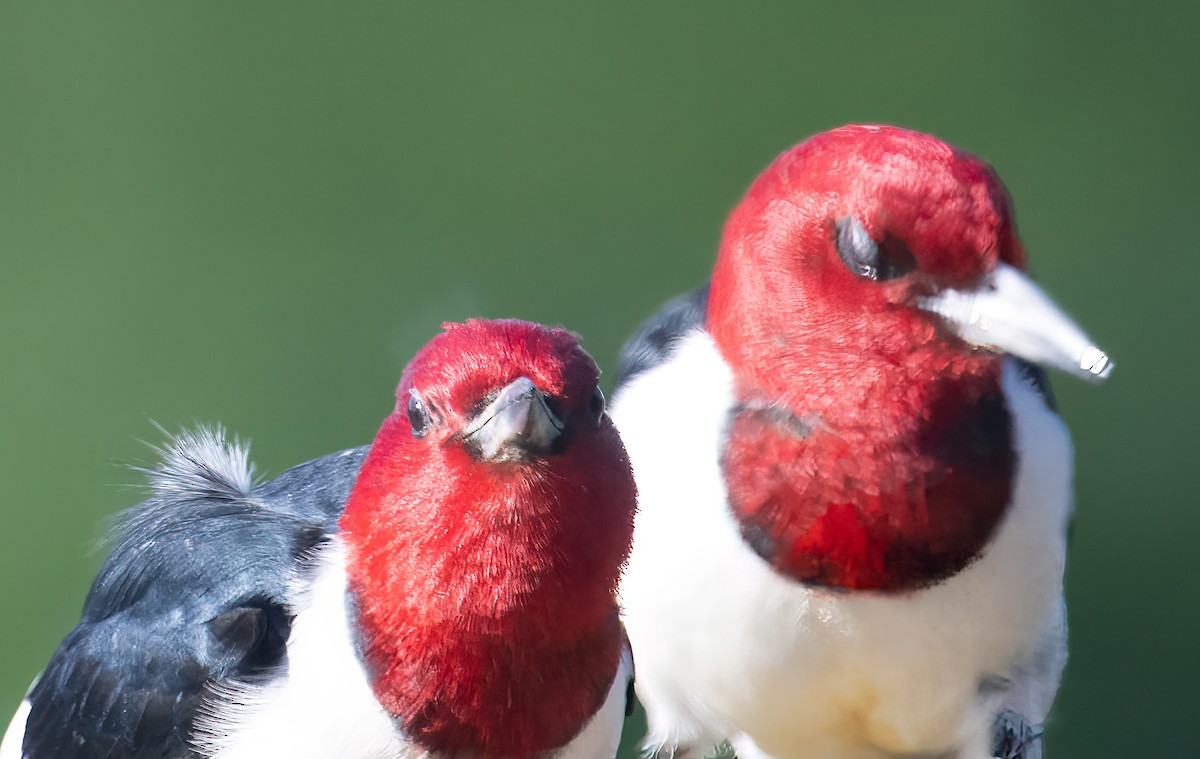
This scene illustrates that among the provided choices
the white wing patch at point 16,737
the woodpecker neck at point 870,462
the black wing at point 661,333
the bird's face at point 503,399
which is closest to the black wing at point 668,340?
the black wing at point 661,333

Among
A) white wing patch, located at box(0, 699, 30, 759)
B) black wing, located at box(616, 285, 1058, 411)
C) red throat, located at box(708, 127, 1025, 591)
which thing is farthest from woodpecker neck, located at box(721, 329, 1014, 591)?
white wing patch, located at box(0, 699, 30, 759)

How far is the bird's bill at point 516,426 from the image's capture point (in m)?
0.59

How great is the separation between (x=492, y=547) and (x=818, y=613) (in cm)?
23

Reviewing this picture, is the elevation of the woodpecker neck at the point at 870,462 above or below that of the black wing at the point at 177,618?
below

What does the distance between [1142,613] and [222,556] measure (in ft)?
3.79

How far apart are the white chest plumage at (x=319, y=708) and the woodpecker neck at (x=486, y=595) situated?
0.01 metres

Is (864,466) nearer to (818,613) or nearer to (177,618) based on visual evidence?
(818,613)

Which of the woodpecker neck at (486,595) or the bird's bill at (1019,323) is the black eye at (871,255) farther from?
the woodpecker neck at (486,595)

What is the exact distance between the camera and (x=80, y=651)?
30.1 inches

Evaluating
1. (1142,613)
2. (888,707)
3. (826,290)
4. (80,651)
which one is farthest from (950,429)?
(1142,613)

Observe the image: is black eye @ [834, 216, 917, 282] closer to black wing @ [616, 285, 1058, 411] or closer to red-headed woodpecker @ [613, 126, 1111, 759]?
red-headed woodpecker @ [613, 126, 1111, 759]

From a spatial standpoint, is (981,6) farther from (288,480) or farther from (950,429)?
(288,480)

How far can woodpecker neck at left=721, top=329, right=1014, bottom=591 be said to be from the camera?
2.25ft

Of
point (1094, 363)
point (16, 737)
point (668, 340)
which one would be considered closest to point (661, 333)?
point (668, 340)
